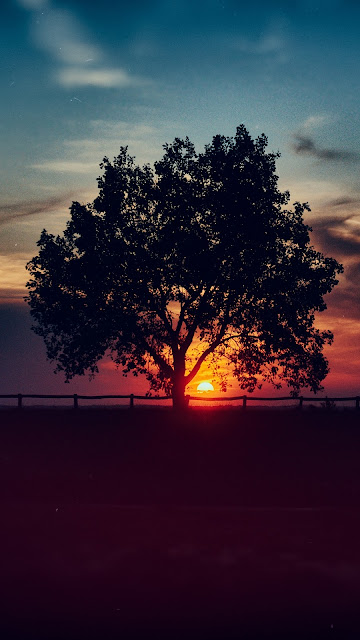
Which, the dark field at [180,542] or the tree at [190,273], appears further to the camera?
the tree at [190,273]

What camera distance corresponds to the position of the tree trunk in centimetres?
3828

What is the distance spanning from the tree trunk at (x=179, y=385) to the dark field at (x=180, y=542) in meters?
12.5

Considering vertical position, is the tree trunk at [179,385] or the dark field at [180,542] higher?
the tree trunk at [179,385]

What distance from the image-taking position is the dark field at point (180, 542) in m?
7.22

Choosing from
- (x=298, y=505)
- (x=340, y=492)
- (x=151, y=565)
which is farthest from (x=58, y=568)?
(x=340, y=492)

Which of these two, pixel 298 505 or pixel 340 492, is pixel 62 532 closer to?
pixel 298 505

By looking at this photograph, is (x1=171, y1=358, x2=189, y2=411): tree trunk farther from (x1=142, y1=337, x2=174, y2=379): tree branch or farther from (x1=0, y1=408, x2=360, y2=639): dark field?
(x1=0, y1=408, x2=360, y2=639): dark field

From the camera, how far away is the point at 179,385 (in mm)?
38531

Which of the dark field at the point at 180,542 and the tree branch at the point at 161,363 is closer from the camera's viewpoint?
the dark field at the point at 180,542

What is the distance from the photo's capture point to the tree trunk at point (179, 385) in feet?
126

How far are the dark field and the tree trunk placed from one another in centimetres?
1248

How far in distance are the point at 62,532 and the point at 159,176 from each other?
28.6 meters

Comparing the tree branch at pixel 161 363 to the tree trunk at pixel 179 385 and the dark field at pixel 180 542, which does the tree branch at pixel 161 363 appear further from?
the dark field at pixel 180 542

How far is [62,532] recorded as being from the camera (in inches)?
454
